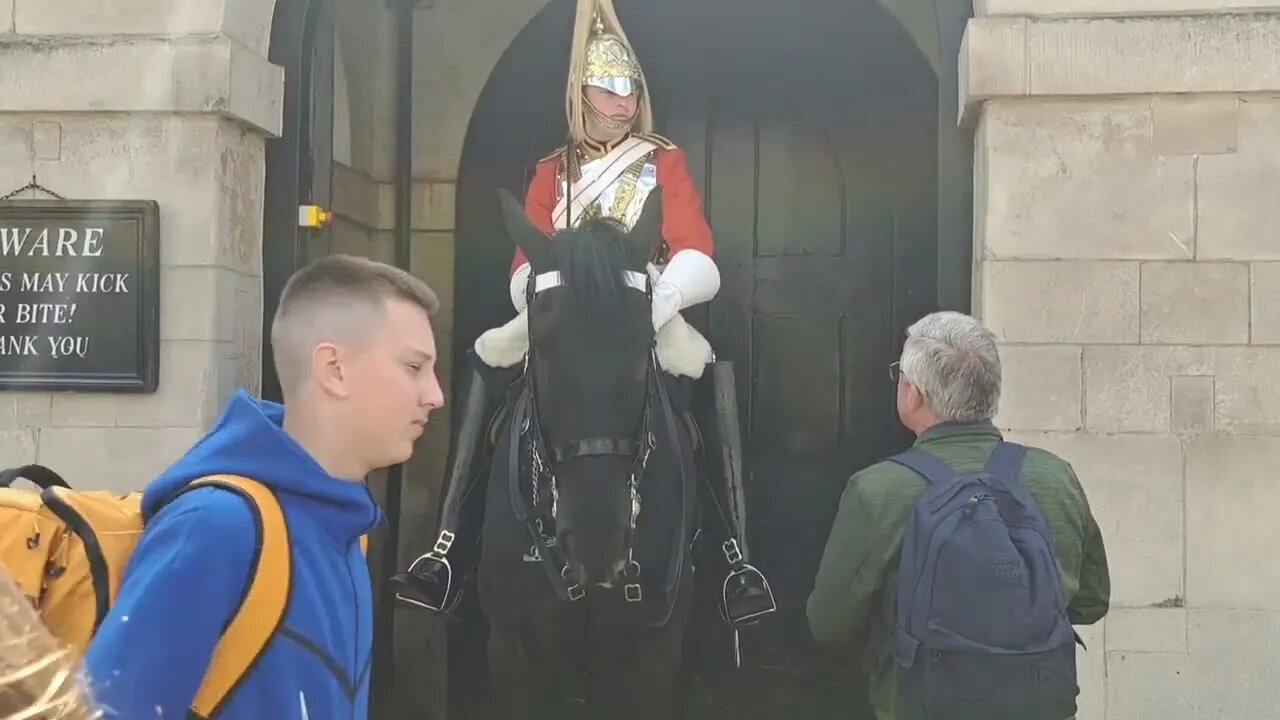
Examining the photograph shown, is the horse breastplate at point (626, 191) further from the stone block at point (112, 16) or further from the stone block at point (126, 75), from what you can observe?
the stone block at point (112, 16)

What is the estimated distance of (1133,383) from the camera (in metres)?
4.43

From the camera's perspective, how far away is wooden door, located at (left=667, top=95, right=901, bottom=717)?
6027mm

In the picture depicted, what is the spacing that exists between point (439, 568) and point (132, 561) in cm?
306

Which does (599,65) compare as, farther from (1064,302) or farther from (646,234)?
(1064,302)

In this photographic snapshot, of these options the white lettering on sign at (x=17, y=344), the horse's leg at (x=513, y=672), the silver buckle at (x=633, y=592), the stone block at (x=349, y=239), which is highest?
the stone block at (x=349, y=239)

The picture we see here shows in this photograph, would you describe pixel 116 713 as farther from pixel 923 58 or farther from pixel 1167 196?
pixel 923 58

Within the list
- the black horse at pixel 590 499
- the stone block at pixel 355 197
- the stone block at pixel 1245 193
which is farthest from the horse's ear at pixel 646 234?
the stone block at pixel 355 197

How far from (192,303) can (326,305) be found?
3.16m

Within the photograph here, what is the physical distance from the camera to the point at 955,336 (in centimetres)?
297

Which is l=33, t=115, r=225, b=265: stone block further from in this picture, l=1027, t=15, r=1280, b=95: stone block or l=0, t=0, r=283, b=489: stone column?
l=1027, t=15, r=1280, b=95: stone block

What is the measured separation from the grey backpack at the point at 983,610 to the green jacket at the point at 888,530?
0.32 ft

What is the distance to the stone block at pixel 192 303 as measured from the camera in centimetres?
488

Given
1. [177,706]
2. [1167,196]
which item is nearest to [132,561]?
[177,706]

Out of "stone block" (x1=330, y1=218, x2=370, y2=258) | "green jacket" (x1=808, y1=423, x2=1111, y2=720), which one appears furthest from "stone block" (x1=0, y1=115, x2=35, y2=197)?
"green jacket" (x1=808, y1=423, x2=1111, y2=720)
